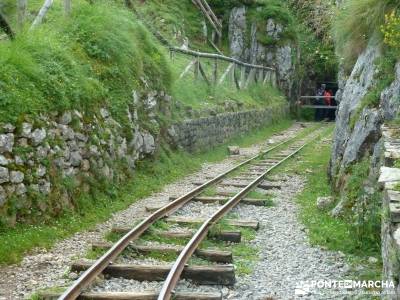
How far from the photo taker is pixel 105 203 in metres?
10.5

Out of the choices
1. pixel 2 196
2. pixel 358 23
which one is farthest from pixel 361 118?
pixel 2 196

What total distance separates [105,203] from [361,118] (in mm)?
5055

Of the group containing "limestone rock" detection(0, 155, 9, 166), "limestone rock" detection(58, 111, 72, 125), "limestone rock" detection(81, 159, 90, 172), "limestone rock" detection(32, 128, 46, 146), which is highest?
"limestone rock" detection(58, 111, 72, 125)

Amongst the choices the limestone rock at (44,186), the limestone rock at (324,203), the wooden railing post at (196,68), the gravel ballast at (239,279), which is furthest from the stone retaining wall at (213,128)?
the limestone rock at (44,186)

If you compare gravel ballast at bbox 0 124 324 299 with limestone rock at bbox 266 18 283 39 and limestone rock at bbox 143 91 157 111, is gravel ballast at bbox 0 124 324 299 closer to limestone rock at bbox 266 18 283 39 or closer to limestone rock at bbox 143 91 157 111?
limestone rock at bbox 143 91 157 111

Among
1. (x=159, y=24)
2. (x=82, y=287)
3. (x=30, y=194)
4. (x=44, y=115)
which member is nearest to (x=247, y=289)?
(x=82, y=287)

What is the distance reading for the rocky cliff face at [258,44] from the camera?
3394 cm

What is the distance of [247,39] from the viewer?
3425 cm

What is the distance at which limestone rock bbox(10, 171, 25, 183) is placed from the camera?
318 inches

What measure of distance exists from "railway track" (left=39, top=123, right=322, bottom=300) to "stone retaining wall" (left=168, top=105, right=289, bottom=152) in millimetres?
3656

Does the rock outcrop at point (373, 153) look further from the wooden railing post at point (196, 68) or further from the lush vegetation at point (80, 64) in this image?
the wooden railing post at point (196, 68)

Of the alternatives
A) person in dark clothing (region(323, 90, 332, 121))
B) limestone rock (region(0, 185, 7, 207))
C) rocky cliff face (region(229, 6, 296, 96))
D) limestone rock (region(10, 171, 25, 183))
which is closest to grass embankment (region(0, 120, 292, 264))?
limestone rock (region(0, 185, 7, 207))

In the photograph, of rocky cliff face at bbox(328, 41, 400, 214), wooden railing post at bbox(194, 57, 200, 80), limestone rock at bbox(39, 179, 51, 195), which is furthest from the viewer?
wooden railing post at bbox(194, 57, 200, 80)

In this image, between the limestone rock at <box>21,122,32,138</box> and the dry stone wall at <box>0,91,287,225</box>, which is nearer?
the dry stone wall at <box>0,91,287,225</box>
